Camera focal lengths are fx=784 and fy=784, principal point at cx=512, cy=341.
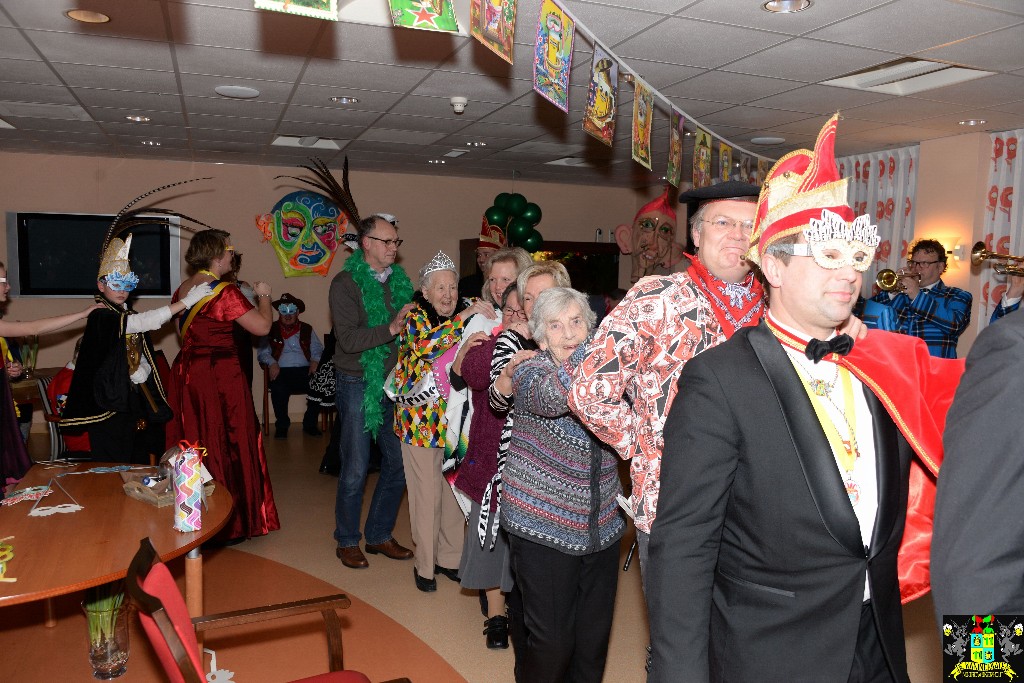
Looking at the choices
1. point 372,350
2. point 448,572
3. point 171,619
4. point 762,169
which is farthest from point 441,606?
point 762,169

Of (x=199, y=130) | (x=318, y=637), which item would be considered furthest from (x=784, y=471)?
(x=199, y=130)

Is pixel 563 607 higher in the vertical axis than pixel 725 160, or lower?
lower

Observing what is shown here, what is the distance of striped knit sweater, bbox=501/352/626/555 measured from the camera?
7.61 feet

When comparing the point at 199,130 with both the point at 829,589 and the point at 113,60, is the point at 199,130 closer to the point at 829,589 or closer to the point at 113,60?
the point at 113,60

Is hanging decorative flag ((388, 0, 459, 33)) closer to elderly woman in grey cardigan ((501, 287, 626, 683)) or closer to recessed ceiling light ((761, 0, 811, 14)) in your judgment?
elderly woman in grey cardigan ((501, 287, 626, 683))

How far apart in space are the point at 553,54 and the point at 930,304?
151 inches

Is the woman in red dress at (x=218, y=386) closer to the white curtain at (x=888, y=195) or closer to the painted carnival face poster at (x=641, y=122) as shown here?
the painted carnival face poster at (x=641, y=122)

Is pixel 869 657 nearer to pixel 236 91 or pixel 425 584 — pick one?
pixel 425 584

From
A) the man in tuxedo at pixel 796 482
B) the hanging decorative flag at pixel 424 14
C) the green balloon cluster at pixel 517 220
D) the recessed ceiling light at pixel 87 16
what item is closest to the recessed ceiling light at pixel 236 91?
the recessed ceiling light at pixel 87 16

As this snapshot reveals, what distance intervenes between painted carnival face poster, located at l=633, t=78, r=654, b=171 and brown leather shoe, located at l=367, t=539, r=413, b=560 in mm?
2446

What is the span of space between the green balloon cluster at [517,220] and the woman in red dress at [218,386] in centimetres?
253

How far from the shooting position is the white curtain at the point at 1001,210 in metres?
6.16

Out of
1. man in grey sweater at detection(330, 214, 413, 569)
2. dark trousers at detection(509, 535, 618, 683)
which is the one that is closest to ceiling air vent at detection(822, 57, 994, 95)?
man in grey sweater at detection(330, 214, 413, 569)

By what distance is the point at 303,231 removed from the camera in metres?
8.88
